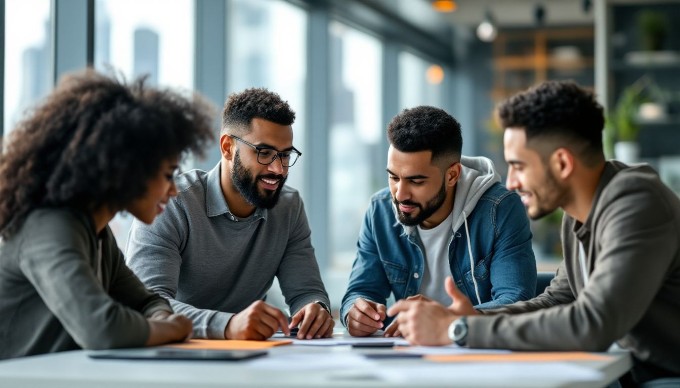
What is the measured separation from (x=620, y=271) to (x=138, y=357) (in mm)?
1008

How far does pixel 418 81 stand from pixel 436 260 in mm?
7951

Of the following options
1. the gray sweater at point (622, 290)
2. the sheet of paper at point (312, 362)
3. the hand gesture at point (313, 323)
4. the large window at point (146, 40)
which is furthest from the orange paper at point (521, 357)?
the large window at point (146, 40)

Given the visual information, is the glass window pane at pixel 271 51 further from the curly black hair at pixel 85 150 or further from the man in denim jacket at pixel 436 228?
the curly black hair at pixel 85 150

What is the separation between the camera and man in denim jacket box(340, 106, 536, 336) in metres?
3.14

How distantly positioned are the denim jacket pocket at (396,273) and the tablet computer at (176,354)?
119 centimetres

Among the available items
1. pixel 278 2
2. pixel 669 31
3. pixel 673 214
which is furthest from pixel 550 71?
pixel 673 214

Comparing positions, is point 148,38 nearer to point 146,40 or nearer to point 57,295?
point 146,40

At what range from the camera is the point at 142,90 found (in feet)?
7.59

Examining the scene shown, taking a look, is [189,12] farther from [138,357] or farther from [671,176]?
[671,176]

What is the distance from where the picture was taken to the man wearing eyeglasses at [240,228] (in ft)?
9.85

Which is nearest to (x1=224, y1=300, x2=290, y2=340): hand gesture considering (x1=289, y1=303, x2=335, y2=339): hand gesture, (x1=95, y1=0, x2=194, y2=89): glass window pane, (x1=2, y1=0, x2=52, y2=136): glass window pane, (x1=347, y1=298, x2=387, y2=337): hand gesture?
(x1=289, y1=303, x2=335, y2=339): hand gesture

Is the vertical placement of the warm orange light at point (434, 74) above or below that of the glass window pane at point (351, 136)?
above

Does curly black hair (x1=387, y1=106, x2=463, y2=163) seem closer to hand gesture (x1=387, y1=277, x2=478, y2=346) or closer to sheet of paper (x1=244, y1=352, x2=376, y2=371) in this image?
hand gesture (x1=387, y1=277, x2=478, y2=346)

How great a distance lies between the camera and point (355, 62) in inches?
345
